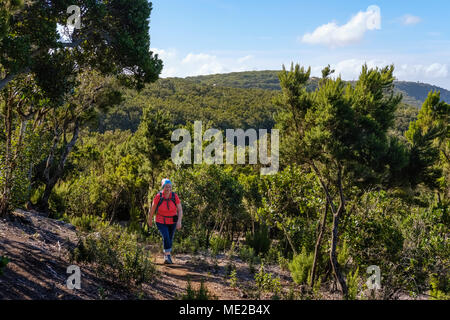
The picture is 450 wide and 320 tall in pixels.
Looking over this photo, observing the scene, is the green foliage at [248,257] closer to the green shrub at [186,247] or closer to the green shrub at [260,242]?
the green shrub at [260,242]

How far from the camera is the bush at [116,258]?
4.64 meters

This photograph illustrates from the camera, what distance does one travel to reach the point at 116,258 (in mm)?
4668

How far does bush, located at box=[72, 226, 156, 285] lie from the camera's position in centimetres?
464

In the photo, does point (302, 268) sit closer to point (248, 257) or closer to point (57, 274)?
point (248, 257)

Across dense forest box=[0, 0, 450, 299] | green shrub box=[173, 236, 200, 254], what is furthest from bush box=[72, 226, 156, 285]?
green shrub box=[173, 236, 200, 254]

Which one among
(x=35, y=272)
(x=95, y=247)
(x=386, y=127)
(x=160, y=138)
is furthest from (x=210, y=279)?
(x=160, y=138)

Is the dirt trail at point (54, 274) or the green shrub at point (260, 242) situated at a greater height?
the dirt trail at point (54, 274)

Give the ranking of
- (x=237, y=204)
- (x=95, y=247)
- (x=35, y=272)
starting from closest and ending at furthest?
(x=35, y=272) → (x=95, y=247) → (x=237, y=204)

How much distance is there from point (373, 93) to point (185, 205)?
6764 mm

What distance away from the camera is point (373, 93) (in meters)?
5.86

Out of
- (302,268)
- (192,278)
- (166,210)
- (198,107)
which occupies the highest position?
(198,107)

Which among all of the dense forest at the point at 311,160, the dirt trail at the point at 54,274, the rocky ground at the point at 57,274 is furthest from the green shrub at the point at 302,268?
the dirt trail at the point at 54,274

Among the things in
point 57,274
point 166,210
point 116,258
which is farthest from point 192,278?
point 57,274

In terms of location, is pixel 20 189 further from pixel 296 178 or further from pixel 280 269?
pixel 280 269
